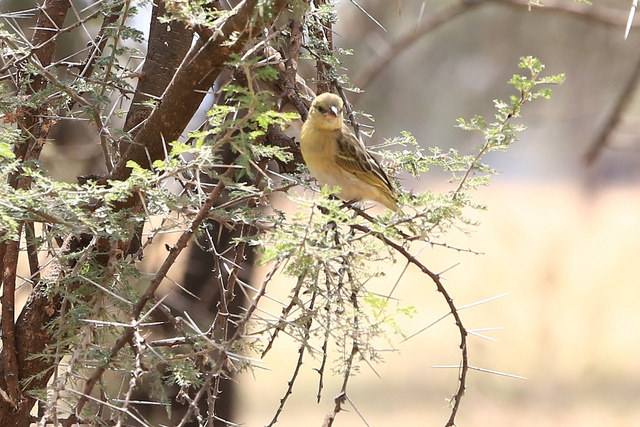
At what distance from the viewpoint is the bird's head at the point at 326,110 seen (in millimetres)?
1660

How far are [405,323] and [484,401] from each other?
1.16m

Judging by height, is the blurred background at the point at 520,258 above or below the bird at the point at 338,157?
above

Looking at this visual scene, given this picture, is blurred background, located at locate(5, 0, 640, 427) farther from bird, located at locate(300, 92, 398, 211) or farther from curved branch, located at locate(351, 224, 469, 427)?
curved branch, located at locate(351, 224, 469, 427)

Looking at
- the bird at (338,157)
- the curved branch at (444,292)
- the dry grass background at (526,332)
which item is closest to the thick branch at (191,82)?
the bird at (338,157)

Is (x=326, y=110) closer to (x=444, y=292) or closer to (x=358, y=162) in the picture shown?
(x=358, y=162)

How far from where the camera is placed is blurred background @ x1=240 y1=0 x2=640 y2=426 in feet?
21.1

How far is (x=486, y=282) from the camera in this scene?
7711 millimetres

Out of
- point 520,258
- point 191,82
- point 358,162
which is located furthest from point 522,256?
point 191,82

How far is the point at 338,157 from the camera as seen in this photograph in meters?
1.82

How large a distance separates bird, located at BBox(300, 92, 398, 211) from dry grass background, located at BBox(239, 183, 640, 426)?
→ 4663 mm

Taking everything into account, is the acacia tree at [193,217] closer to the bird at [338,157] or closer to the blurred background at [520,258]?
the bird at [338,157]

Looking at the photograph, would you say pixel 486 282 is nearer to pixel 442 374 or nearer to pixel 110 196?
pixel 442 374

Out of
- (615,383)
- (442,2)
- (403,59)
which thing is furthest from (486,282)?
(442,2)

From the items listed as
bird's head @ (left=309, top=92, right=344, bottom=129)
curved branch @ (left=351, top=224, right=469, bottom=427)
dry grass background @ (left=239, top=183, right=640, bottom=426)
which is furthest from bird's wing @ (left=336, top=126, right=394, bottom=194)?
dry grass background @ (left=239, top=183, right=640, bottom=426)
